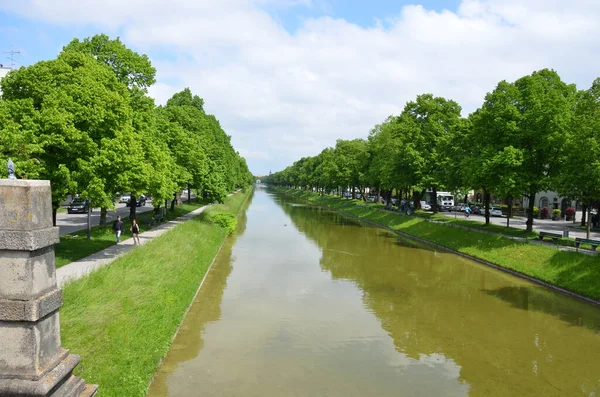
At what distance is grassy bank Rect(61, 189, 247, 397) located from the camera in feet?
36.5

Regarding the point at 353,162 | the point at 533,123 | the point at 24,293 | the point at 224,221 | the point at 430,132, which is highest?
the point at 430,132

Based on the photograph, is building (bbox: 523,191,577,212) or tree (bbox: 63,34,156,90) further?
building (bbox: 523,191,577,212)

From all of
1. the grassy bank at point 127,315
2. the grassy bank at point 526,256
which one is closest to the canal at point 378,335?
the grassy bank at point 127,315

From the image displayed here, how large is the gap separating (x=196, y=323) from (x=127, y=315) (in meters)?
4.51

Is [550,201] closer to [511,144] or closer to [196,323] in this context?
[511,144]

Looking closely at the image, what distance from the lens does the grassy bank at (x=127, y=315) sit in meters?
11.1

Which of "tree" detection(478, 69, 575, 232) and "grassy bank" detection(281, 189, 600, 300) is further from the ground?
"tree" detection(478, 69, 575, 232)

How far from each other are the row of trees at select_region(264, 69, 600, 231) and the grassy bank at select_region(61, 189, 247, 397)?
22006mm

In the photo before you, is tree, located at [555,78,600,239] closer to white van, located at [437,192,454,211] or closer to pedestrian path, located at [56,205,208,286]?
pedestrian path, located at [56,205,208,286]

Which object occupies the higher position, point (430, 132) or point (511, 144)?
point (430, 132)

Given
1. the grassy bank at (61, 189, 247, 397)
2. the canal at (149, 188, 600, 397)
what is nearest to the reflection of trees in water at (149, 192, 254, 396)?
the canal at (149, 188, 600, 397)

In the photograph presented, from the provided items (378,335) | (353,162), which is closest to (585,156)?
(378,335)

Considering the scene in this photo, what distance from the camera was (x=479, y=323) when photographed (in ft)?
63.4

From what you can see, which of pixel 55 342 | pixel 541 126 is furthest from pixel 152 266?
pixel 541 126
